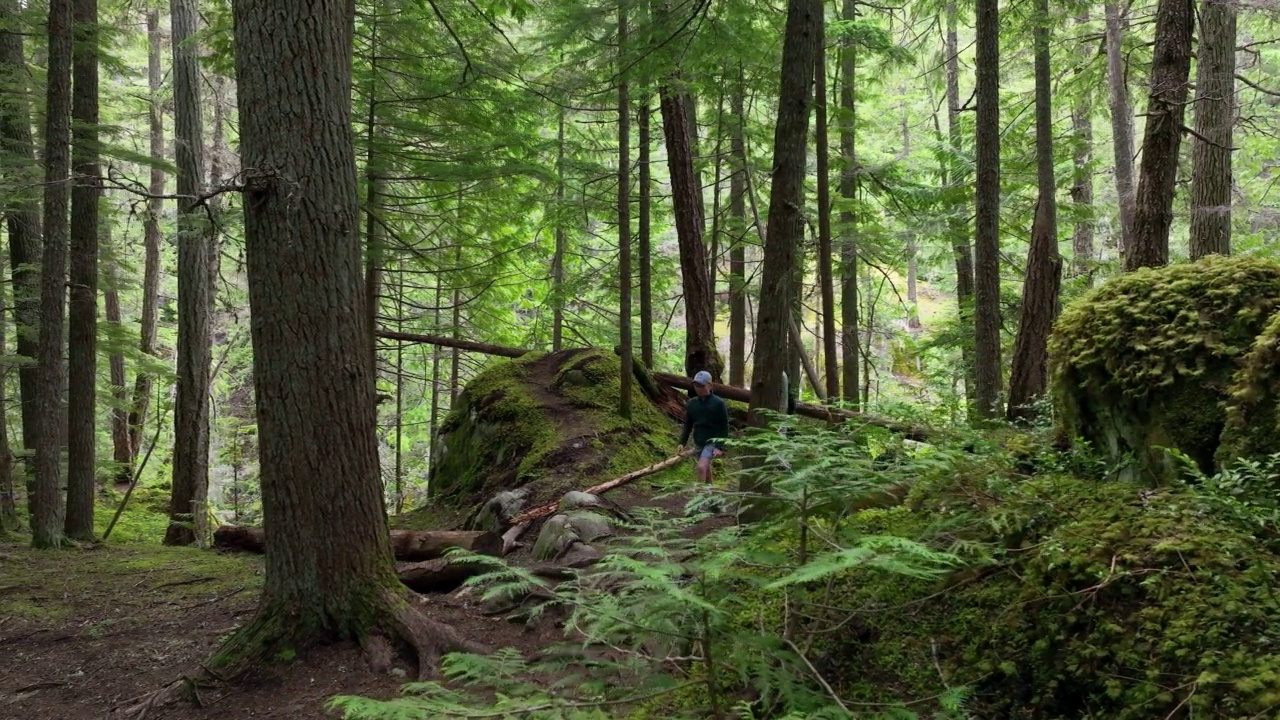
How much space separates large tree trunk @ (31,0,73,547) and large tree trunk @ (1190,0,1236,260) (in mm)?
14720

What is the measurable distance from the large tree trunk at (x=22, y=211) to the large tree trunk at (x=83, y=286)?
2.47 feet

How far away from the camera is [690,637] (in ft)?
8.31

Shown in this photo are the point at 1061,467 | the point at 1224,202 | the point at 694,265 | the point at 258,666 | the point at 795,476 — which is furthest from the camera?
the point at 694,265

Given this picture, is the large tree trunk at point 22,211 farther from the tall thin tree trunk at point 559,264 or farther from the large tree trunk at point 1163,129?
the large tree trunk at point 1163,129

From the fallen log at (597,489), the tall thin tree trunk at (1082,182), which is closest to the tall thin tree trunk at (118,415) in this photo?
the fallen log at (597,489)

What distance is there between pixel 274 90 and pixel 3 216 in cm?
1036

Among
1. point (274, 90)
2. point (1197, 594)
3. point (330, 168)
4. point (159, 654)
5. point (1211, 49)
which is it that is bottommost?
point (159, 654)

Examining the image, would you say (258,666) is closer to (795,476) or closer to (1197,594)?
(795,476)

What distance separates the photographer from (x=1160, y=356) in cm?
348

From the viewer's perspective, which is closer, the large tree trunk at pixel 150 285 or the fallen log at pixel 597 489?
the fallen log at pixel 597 489

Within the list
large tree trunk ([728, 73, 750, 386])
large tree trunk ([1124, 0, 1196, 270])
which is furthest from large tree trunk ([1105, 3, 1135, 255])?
large tree trunk ([1124, 0, 1196, 270])

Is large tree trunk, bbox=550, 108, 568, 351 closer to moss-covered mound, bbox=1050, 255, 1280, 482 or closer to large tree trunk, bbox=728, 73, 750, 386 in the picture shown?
large tree trunk, bbox=728, 73, 750, 386

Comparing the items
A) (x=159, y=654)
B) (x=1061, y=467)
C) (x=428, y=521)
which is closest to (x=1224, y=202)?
(x=1061, y=467)

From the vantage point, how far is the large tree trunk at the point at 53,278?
9.14 m
